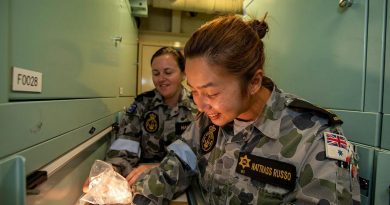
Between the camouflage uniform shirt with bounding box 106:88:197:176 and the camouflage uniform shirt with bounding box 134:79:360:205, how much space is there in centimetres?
65

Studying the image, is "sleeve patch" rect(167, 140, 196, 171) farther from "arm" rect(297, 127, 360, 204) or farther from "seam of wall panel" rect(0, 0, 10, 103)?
"seam of wall panel" rect(0, 0, 10, 103)

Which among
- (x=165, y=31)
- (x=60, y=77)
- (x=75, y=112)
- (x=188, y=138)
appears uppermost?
(x=165, y=31)

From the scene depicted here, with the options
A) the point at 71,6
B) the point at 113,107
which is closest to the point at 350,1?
the point at 71,6

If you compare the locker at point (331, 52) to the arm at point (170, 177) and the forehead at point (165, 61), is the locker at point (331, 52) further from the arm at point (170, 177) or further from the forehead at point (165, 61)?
the forehead at point (165, 61)

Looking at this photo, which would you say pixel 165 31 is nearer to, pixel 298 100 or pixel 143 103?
pixel 143 103

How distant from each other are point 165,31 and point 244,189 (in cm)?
327

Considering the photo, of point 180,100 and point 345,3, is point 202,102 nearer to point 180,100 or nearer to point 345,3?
point 345,3

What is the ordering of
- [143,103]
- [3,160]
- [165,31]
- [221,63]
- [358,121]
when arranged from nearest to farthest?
[3,160], [221,63], [358,121], [143,103], [165,31]

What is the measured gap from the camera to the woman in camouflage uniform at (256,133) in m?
0.71

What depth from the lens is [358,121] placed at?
879 mm

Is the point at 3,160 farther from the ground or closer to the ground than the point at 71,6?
closer to the ground

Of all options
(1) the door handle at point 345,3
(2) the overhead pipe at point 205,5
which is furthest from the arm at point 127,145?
(2) the overhead pipe at point 205,5

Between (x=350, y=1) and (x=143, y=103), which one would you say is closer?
(x=350, y=1)

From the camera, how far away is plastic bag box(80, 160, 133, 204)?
97 centimetres
